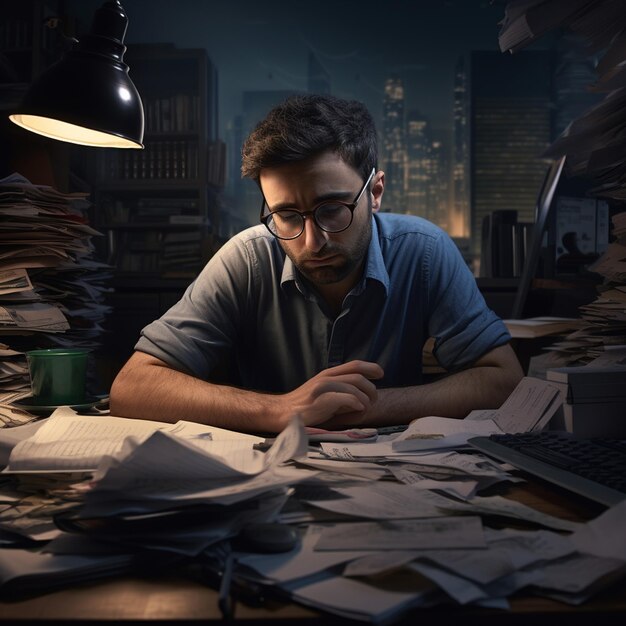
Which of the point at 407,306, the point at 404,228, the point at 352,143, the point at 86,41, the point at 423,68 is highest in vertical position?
the point at 423,68

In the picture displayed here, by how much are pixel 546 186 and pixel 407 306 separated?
1.02m

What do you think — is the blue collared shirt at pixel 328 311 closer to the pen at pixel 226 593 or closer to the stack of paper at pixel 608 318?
the stack of paper at pixel 608 318

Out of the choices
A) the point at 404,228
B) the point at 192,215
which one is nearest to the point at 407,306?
the point at 404,228

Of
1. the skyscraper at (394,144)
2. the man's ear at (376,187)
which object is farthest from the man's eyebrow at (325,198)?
the skyscraper at (394,144)

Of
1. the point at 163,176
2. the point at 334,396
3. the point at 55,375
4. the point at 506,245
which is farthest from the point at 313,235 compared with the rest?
the point at 163,176

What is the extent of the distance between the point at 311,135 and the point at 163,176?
2871mm

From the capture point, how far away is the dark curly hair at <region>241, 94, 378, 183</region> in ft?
4.35

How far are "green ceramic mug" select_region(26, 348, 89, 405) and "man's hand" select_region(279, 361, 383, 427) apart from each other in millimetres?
382

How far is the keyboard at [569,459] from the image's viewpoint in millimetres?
618

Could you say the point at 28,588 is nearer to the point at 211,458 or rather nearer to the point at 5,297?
the point at 211,458

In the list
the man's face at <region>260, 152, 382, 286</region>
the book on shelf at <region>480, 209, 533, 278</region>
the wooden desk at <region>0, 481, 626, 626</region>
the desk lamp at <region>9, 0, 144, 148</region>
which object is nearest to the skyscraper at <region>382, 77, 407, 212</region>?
the book on shelf at <region>480, 209, 533, 278</region>

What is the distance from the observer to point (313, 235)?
1.33m

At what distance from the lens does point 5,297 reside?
137 centimetres

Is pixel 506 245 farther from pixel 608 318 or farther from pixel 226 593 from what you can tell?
pixel 226 593
